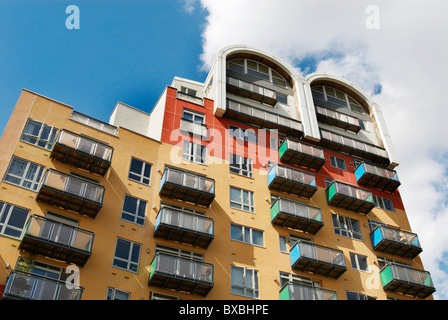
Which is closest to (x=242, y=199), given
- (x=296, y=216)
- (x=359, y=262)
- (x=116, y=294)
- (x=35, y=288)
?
(x=296, y=216)

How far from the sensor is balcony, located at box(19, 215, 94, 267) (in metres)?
24.3

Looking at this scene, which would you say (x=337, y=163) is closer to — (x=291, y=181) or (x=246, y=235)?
(x=291, y=181)

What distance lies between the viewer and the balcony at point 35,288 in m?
21.8

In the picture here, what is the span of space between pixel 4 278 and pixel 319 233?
67.9 ft

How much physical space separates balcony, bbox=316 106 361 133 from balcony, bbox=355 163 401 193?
466cm

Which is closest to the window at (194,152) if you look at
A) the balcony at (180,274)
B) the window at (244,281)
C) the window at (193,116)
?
the window at (193,116)

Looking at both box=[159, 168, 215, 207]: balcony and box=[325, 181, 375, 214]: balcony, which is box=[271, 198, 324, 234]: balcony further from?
box=[159, 168, 215, 207]: balcony

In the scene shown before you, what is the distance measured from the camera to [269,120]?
128 ft

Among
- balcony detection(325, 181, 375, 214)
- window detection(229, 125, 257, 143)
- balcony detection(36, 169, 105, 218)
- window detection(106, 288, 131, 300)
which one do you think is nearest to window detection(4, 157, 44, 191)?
balcony detection(36, 169, 105, 218)

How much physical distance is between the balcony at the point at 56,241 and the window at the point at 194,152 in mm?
10618

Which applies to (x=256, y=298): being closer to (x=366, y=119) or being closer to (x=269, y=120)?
(x=269, y=120)

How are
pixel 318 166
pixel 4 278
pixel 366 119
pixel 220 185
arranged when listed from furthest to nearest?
pixel 366 119
pixel 318 166
pixel 220 185
pixel 4 278
